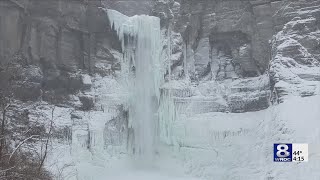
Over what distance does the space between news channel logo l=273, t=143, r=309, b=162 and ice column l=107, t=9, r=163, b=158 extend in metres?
10.9

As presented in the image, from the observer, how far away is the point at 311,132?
29.1 m

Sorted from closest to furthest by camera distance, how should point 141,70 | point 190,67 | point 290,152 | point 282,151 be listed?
point 290,152, point 282,151, point 141,70, point 190,67

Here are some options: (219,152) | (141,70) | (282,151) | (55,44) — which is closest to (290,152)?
(282,151)

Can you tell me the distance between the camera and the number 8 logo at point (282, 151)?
29.9 metres

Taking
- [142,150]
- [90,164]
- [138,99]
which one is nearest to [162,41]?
[138,99]

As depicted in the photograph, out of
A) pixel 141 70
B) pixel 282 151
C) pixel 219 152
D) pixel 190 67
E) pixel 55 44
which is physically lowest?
pixel 219 152

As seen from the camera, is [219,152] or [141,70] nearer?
[219,152]

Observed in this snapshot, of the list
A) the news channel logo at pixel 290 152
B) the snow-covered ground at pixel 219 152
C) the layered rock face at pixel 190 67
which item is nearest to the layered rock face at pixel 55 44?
the layered rock face at pixel 190 67

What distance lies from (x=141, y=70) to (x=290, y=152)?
1479 centimetres

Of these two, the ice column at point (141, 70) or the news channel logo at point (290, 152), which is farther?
the ice column at point (141, 70)

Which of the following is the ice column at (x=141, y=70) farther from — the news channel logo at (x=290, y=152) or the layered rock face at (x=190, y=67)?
the news channel logo at (x=290, y=152)

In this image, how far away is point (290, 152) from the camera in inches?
1164

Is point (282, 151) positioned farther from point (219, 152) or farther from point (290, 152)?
point (219, 152)

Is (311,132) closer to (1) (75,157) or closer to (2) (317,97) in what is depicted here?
(2) (317,97)
